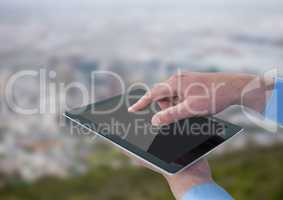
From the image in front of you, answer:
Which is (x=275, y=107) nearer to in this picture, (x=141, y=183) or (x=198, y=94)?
(x=198, y=94)

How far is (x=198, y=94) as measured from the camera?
2.07 ft

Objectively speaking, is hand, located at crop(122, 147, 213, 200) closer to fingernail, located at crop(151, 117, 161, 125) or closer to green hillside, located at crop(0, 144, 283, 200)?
fingernail, located at crop(151, 117, 161, 125)

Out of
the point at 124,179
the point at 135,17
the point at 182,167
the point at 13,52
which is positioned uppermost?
the point at 135,17

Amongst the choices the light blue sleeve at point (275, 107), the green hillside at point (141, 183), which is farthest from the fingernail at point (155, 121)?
the green hillside at point (141, 183)

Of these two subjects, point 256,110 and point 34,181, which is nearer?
point 256,110

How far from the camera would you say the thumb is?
0.59 m

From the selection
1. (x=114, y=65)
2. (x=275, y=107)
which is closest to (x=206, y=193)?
(x=275, y=107)

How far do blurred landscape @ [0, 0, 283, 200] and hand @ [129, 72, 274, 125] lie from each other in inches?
11.2

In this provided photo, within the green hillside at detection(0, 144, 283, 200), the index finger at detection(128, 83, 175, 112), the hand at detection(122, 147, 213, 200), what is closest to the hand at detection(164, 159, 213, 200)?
the hand at detection(122, 147, 213, 200)

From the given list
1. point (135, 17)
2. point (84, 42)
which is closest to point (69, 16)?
point (84, 42)

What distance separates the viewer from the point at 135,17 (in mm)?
1590

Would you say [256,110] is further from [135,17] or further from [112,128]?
[135,17]

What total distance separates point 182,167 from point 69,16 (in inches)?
46.2

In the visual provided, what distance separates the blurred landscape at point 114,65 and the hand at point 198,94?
28cm
